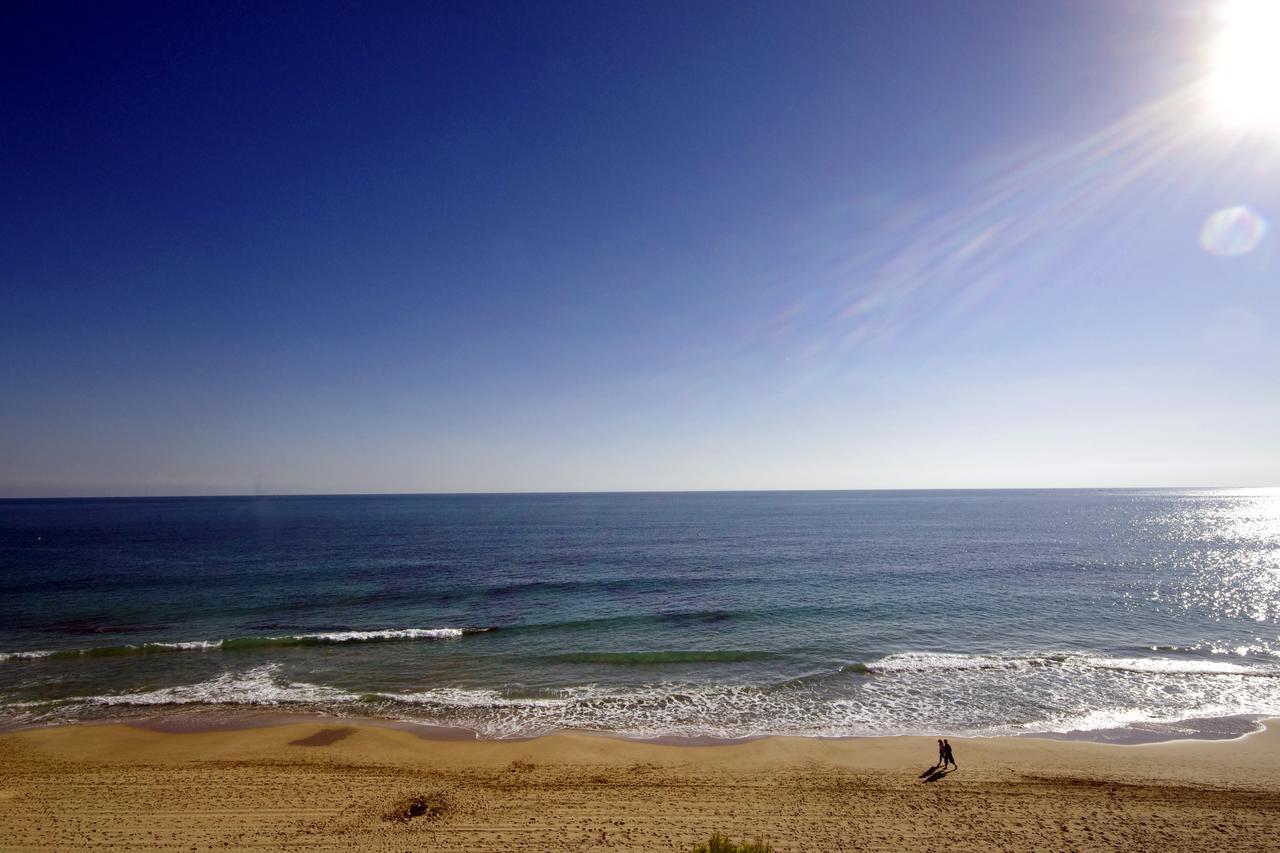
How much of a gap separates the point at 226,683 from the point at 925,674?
113 feet

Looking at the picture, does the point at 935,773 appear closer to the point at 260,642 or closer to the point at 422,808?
the point at 422,808

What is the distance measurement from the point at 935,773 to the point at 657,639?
1744cm

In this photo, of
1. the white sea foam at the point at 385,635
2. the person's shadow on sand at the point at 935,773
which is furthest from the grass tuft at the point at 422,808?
the white sea foam at the point at 385,635

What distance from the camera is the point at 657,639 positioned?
33.0 meters

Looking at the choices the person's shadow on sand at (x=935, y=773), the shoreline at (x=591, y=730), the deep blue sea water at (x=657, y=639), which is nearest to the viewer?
the person's shadow on sand at (x=935, y=773)

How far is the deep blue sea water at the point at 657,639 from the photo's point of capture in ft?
78.1

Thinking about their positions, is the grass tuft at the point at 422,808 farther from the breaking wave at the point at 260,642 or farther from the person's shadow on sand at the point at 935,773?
the breaking wave at the point at 260,642

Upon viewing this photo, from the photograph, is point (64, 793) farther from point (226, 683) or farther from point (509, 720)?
point (509, 720)

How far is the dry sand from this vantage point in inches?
566

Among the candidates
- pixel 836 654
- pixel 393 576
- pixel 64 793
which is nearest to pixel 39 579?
pixel 393 576

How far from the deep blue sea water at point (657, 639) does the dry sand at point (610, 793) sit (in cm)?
237

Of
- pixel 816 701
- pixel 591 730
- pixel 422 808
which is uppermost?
pixel 422 808

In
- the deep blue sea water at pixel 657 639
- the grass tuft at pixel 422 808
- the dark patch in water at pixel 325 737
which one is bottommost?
the deep blue sea water at pixel 657 639

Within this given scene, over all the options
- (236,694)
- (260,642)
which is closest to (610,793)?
(236,694)
